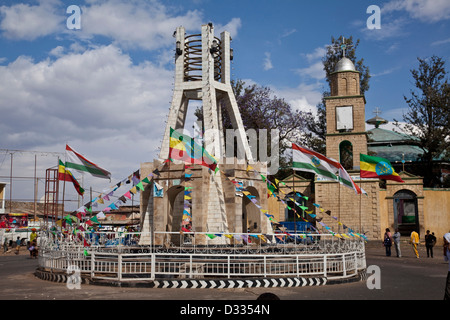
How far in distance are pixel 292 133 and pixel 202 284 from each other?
31.2 meters

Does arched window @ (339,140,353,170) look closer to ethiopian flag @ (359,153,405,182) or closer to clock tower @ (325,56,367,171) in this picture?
A: clock tower @ (325,56,367,171)

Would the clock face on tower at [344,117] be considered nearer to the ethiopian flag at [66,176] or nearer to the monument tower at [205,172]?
the monument tower at [205,172]

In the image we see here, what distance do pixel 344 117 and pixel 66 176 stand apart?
24314 mm

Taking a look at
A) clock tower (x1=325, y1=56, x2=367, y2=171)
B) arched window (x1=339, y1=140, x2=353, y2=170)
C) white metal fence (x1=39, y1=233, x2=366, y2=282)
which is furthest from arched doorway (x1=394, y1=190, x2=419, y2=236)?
white metal fence (x1=39, y1=233, x2=366, y2=282)

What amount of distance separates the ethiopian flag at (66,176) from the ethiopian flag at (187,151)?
4.01 m

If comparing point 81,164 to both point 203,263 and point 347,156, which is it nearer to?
point 203,263

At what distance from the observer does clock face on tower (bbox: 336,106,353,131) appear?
36250 millimetres

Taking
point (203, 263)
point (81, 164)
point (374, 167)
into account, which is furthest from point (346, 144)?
point (203, 263)

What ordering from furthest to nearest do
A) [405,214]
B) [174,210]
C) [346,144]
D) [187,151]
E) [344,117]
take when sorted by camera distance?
1. [405,214]
2. [346,144]
3. [344,117]
4. [174,210]
5. [187,151]

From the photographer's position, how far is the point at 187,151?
20.5m

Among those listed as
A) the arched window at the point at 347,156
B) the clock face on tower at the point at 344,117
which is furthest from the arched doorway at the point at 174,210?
the arched window at the point at 347,156

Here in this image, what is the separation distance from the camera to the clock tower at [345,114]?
35719mm
